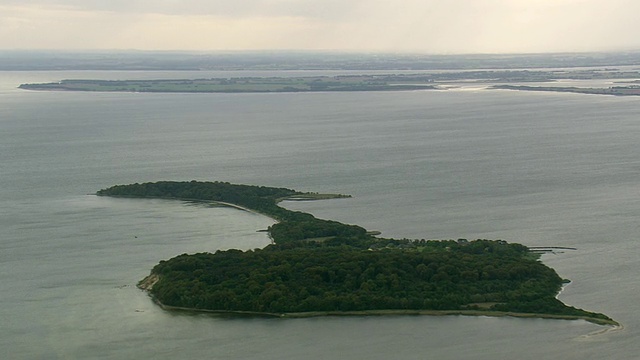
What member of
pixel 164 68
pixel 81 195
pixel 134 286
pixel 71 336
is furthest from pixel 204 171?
pixel 164 68

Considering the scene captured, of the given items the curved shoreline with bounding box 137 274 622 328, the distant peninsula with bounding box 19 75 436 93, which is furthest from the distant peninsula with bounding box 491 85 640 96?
the curved shoreline with bounding box 137 274 622 328

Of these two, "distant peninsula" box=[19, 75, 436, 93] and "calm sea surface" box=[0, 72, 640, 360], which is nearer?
"calm sea surface" box=[0, 72, 640, 360]

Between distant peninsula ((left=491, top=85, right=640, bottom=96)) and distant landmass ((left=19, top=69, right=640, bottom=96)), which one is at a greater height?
distant peninsula ((left=491, top=85, right=640, bottom=96))

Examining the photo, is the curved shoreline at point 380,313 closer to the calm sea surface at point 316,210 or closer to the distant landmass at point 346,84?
the calm sea surface at point 316,210

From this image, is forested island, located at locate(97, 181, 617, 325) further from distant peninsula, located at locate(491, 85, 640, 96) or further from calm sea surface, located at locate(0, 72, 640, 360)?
distant peninsula, located at locate(491, 85, 640, 96)

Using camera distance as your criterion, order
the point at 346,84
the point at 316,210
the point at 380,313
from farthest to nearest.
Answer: the point at 346,84 → the point at 316,210 → the point at 380,313

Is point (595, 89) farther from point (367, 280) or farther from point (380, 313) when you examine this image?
point (380, 313)

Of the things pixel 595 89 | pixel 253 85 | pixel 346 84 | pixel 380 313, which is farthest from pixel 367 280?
pixel 253 85

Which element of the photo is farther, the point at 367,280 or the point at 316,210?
the point at 316,210
